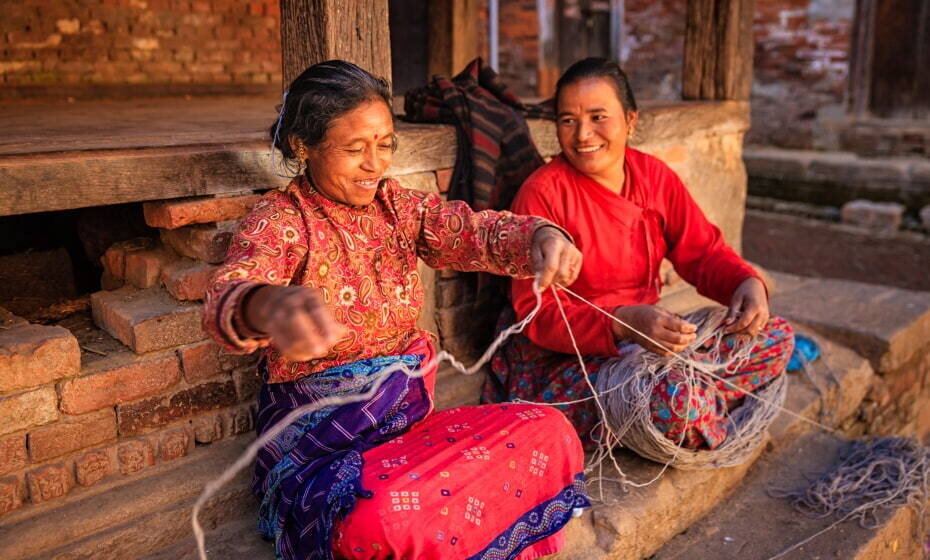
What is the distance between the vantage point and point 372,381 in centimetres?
217

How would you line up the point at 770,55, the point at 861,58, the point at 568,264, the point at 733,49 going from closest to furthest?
1. the point at 568,264
2. the point at 733,49
3. the point at 861,58
4. the point at 770,55

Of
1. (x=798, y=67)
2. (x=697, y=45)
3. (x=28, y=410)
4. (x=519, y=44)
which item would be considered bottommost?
(x=28, y=410)

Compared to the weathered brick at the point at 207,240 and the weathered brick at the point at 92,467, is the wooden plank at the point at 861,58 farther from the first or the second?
the weathered brick at the point at 92,467

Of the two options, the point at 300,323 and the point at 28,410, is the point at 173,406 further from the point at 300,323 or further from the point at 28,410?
the point at 300,323

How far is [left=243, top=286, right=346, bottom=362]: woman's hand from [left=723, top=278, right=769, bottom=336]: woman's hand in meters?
1.63

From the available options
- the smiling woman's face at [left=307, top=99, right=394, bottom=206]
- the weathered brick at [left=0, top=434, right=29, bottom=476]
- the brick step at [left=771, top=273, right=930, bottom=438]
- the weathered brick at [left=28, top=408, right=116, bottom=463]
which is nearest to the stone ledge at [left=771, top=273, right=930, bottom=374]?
the brick step at [left=771, top=273, right=930, bottom=438]

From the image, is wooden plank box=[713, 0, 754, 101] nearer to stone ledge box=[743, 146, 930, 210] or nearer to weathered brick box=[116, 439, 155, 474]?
weathered brick box=[116, 439, 155, 474]

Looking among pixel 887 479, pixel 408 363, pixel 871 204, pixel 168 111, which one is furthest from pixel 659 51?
pixel 408 363

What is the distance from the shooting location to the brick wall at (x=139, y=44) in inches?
188

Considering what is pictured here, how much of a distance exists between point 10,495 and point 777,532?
91.3 inches

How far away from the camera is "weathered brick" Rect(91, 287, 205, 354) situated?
7.73 feet

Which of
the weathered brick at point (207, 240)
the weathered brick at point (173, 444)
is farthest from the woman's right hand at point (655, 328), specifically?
the weathered brick at point (173, 444)

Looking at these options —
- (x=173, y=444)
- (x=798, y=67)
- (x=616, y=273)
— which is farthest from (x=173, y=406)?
(x=798, y=67)

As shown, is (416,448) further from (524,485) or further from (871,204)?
(871,204)
